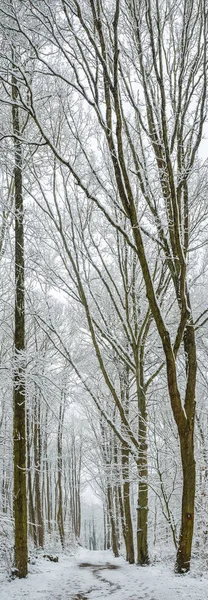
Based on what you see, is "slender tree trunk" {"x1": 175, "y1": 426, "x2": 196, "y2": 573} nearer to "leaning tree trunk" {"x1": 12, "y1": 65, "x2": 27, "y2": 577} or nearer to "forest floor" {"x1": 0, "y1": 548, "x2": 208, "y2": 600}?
"forest floor" {"x1": 0, "y1": 548, "x2": 208, "y2": 600}

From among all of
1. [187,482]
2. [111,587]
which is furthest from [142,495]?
[187,482]

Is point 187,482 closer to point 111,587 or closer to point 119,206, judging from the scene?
point 119,206

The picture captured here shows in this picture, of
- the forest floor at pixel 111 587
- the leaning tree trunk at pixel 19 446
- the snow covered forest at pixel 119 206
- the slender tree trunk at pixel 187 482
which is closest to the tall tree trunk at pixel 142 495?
the snow covered forest at pixel 119 206

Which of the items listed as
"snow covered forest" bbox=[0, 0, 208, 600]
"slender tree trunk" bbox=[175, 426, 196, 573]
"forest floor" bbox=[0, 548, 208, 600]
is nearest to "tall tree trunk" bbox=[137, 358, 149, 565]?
"snow covered forest" bbox=[0, 0, 208, 600]

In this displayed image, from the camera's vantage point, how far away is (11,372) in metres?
7.98

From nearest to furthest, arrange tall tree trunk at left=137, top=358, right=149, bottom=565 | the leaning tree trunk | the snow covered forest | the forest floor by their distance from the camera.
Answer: the snow covered forest, the forest floor, tall tree trunk at left=137, top=358, right=149, bottom=565, the leaning tree trunk

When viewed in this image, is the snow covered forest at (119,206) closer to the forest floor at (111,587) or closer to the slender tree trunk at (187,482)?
the slender tree trunk at (187,482)

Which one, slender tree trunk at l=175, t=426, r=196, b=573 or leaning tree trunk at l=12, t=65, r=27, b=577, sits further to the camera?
leaning tree trunk at l=12, t=65, r=27, b=577

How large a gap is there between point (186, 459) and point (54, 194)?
432cm

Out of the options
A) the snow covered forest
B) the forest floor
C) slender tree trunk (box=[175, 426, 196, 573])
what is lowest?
the forest floor

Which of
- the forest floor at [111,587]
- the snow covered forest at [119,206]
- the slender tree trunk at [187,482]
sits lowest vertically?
the forest floor at [111,587]

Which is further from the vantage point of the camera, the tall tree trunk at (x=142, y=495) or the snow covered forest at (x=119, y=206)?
the tall tree trunk at (x=142, y=495)

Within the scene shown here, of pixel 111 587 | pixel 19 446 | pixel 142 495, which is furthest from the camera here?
pixel 19 446

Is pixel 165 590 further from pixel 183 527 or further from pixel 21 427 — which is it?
pixel 21 427
